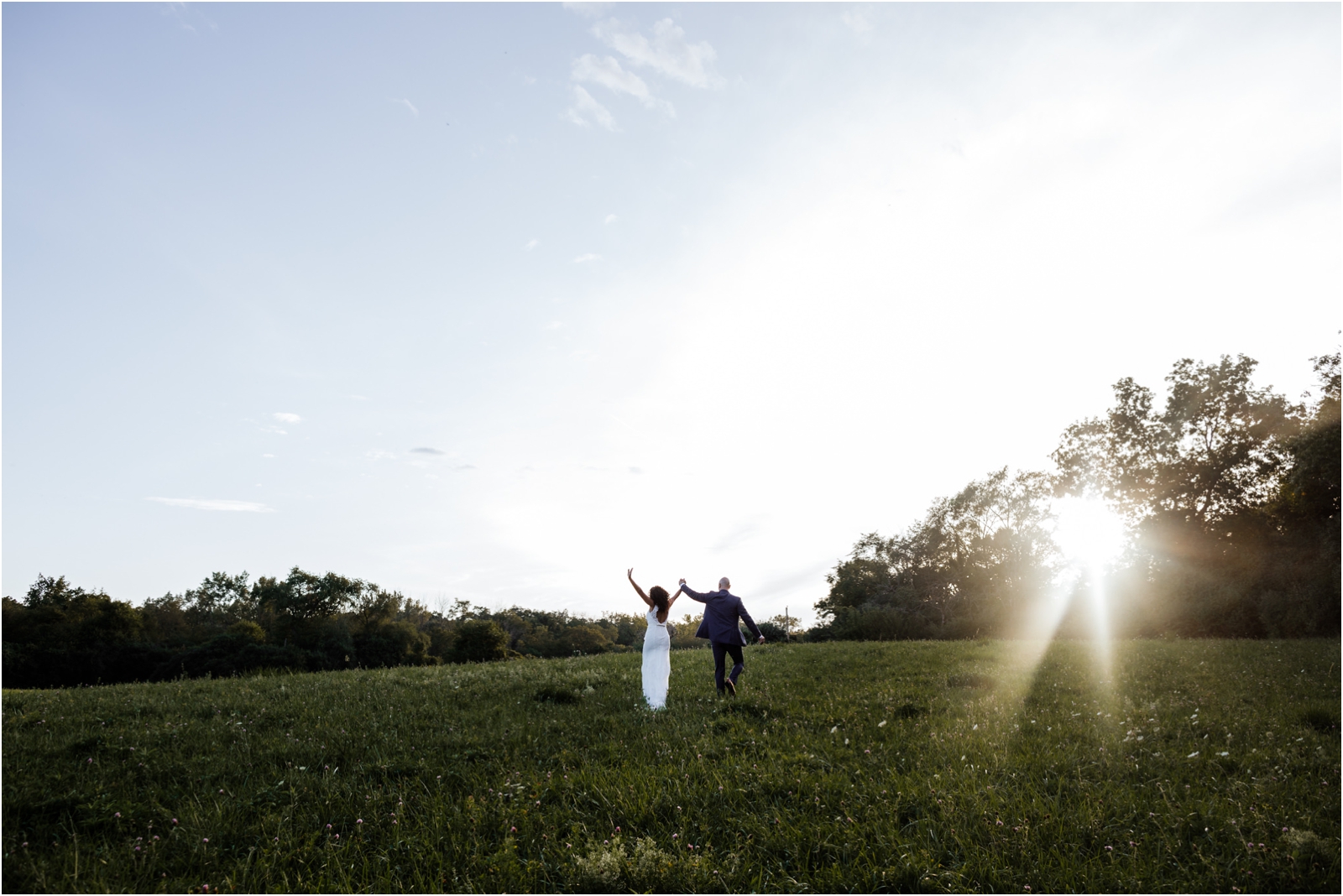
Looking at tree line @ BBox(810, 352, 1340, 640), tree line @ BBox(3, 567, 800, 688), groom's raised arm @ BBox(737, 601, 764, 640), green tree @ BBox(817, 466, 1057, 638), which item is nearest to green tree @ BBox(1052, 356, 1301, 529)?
tree line @ BBox(810, 352, 1340, 640)

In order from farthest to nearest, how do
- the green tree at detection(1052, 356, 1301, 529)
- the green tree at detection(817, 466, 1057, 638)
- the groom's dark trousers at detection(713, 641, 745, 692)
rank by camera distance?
the green tree at detection(817, 466, 1057, 638)
the green tree at detection(1052, 356, 1301, 529)
the groom's dark trousers at detection(713, 641, 745, 692)

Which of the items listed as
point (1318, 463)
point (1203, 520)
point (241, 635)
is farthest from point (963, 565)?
point (241, 635)

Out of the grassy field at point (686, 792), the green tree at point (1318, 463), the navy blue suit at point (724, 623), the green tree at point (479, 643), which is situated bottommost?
the green tree at point (479, 643)

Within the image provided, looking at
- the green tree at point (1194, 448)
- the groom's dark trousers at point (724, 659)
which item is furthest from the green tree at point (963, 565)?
the groom's dark trousers at point (724, 659)

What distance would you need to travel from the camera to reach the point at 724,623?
1448cm

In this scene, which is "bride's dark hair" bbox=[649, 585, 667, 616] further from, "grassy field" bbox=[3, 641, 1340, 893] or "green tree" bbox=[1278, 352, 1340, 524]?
"green tree" bbox=[1278, 352, 1340, 524]

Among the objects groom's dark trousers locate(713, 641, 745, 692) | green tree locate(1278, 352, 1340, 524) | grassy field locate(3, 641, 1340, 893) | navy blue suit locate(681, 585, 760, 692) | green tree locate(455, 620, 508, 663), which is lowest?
green tree locate(455, 620, 508, 663)

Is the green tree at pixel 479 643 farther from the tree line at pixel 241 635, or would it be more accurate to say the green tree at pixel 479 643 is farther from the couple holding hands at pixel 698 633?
the couple holding hands at pixel 698 633

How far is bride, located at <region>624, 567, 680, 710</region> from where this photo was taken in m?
12.8

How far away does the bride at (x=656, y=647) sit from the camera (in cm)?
1275

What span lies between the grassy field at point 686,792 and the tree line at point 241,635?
18.8 meters

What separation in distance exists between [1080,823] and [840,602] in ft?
179

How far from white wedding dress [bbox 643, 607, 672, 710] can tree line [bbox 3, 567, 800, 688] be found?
54.8ft

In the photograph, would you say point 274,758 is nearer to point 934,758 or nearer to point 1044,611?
point 934,758
